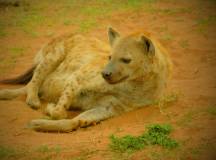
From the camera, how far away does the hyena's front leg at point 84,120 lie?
3.78 metres

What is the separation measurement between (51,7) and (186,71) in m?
4.14

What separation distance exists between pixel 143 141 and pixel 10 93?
1.78m

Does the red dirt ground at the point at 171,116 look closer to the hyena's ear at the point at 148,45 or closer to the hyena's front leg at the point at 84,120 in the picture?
the hyena's front leg at the point at 84,120

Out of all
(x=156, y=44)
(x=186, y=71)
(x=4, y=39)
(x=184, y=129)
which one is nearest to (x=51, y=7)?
(x=4, y=39)

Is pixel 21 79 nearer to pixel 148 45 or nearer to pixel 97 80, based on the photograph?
pixel 97 80

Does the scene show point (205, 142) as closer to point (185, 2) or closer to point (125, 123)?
point (125, 123)

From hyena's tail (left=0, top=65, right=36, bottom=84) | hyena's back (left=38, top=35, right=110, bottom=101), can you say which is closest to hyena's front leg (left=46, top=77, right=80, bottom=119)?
hyena's back (left=38, top=35, right=110, bottom=101)

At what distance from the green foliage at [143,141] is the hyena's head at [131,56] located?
614 mm

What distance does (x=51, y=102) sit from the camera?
14.9 ft

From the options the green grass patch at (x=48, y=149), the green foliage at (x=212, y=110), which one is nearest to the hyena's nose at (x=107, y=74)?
the green grass patch at (x=48, y=149)

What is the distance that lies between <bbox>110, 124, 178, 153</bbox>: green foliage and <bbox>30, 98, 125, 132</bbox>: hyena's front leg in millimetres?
472

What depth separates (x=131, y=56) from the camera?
12.9ft

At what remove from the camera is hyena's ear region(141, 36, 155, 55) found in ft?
12.8

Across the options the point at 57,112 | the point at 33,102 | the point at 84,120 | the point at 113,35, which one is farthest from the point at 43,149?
the point at 113,35
